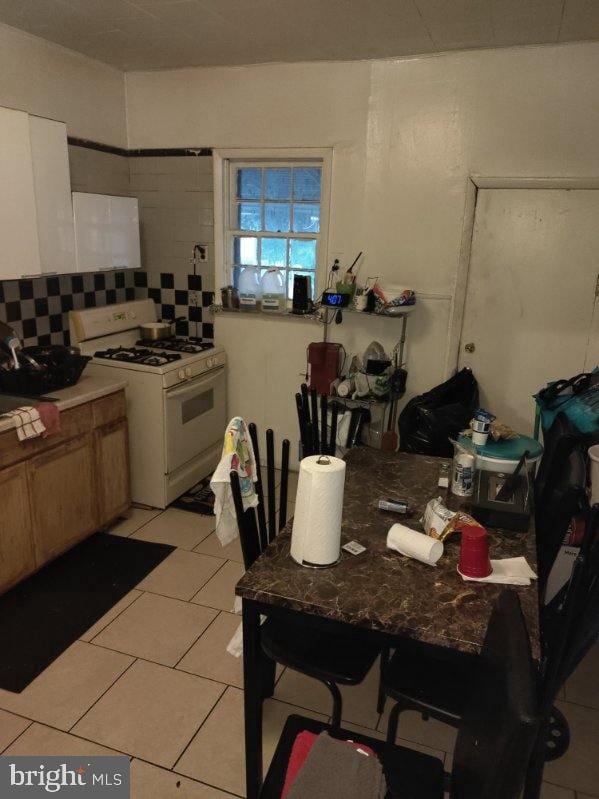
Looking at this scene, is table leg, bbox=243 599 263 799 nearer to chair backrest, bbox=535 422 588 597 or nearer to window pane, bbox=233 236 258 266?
chair backrest, bbox=535 422 588 597

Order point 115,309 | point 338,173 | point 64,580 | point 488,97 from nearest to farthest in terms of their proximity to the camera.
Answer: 1. point 64,580
2. point 488,97
3. point 338,173
4. point 115,309

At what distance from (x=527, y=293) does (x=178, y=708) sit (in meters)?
2.83

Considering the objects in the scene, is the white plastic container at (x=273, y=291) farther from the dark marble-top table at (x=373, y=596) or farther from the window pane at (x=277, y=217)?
the dark marble-top table at (x=373, y=596)

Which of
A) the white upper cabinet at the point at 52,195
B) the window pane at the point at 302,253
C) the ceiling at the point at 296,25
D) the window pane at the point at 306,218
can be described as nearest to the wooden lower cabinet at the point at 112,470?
the white upper cabinet at the point at 52,195

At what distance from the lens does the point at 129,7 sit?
2.74 m

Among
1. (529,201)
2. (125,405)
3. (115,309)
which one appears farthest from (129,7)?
(529,201)

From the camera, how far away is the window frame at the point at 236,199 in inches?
146

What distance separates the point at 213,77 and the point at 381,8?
146 centimetres

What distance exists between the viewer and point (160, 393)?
3408 mm

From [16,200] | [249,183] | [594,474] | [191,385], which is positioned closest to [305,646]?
[594,474]

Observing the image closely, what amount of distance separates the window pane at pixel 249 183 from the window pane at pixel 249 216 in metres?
0.05

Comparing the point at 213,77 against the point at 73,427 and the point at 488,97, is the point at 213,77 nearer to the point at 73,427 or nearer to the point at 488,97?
the point at 488,97

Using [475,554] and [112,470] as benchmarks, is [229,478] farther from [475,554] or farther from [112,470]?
[112,470]

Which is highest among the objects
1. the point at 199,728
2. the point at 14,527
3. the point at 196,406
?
the point at 196,406
